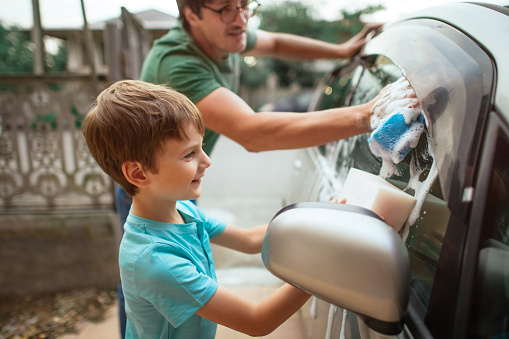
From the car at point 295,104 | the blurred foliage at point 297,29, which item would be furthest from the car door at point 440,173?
the car at point 295,104

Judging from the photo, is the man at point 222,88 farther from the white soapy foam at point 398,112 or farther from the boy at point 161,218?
the boy at point 161,218

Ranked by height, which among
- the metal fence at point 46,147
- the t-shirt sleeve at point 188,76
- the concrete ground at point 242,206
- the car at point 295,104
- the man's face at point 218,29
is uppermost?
the man's face at point 218,29

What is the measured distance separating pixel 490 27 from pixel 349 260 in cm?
71

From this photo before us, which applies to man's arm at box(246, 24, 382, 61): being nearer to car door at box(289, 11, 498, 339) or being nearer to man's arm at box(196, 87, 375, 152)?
man's arm at box(196, 87, 375, 152)

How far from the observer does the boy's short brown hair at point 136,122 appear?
1.00 meters

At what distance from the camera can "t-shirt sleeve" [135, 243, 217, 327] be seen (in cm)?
98

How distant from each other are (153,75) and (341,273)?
4.47ft

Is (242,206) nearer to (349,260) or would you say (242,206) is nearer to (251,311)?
(251,311)

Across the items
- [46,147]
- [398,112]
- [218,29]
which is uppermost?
[218,29]

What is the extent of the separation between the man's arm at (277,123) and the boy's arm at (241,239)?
347 millimetres

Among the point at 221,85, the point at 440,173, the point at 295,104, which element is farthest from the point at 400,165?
the point at 295,104

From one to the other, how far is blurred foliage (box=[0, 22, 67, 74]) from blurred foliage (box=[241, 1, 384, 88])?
1929 millimetres

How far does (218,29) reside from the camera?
5.57 ft

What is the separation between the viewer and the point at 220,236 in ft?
4.69
